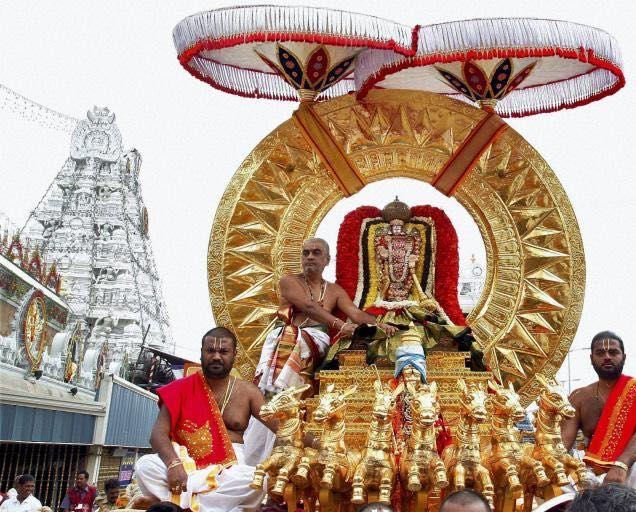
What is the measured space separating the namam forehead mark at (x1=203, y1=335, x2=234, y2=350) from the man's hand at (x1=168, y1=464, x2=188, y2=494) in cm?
88

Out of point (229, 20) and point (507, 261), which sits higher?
point (229, 20)

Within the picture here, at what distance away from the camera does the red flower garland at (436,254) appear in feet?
24.1

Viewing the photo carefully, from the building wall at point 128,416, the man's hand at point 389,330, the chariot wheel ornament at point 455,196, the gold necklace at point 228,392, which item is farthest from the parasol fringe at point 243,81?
the building wall at point 128,416

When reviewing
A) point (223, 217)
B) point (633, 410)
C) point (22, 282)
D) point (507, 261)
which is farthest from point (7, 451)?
point (633, 410)

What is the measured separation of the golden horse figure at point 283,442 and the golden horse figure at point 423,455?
681mm

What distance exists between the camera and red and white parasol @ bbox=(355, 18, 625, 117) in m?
6.48

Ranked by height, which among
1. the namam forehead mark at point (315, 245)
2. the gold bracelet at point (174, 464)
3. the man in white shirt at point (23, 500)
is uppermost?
the namam forehead mark at point (315, 245)

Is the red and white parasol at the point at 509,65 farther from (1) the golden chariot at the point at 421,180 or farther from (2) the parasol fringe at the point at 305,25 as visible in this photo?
(2) the parasol fringe at the point at 305,25

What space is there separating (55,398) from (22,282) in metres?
2.33

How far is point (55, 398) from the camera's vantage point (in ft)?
51.2

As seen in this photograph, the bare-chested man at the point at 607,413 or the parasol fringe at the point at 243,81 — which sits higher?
the parasol fringe at the point at 243,81

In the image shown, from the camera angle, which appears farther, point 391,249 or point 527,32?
point 391,249

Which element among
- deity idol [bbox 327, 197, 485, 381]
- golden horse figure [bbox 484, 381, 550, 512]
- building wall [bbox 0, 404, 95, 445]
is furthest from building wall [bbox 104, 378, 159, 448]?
golden horse figure [bbox 484, 381, 550, 512]

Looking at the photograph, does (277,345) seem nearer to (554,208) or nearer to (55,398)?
(554,208)
